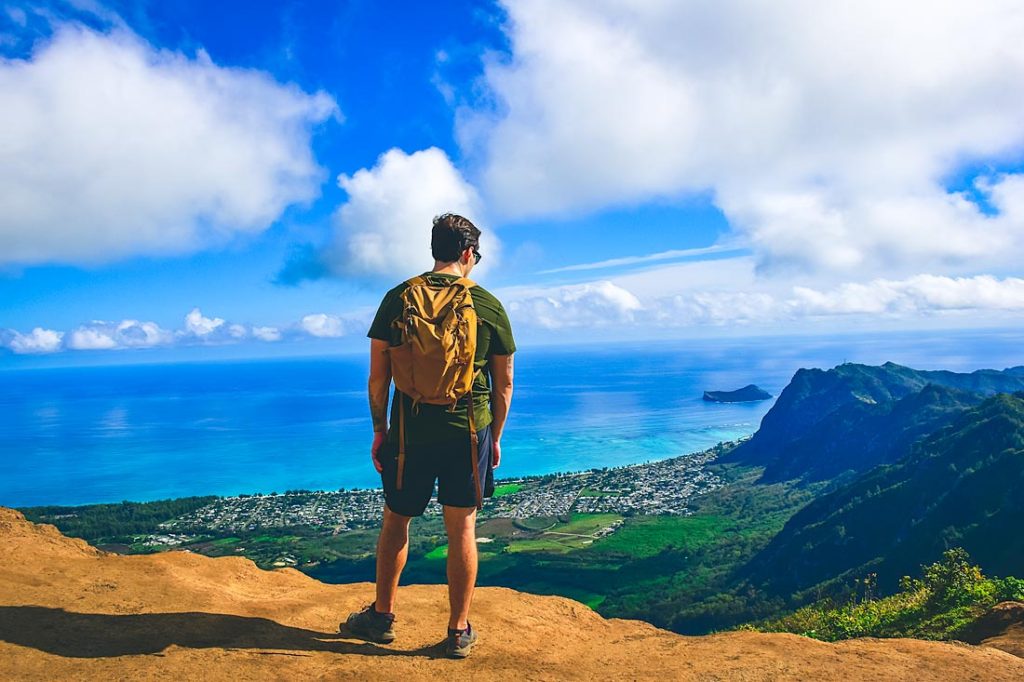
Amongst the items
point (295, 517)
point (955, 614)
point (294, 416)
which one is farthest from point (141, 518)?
point (294, 416)

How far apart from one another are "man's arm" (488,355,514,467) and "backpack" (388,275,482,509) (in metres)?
0.26

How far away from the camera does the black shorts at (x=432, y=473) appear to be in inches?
179

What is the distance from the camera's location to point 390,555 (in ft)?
16.0

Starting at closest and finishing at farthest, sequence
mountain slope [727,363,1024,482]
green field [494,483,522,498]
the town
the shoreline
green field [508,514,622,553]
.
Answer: green field [508,514,622,553]
the town
the shoreline
green field [494,483,522,498]
mountain slope [727,363,1024,482]

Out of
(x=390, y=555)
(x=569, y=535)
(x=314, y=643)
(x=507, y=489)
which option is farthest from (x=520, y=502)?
(x=390, y=555)

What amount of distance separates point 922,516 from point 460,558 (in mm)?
73420

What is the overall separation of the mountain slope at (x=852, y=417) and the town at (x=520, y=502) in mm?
24849

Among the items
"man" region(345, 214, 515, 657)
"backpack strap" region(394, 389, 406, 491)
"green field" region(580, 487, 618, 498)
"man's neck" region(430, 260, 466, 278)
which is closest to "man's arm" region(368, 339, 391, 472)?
"man" region(345, 214, 515, 657)

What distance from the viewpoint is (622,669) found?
15.5 ft

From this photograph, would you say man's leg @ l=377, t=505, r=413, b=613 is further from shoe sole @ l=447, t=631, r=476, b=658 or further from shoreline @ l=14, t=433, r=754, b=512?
shoreline @ l=14, t=433, r=754, b=512

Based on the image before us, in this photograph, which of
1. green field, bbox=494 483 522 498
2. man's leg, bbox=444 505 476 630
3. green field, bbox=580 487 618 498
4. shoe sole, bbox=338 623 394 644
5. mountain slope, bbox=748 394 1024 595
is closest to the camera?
man's leg, bbox=444 505 476 630

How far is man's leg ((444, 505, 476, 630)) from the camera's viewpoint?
460 cm

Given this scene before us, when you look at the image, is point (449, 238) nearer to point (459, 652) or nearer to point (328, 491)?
point (459, 652)

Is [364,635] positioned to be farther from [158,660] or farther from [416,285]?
[416,285]
